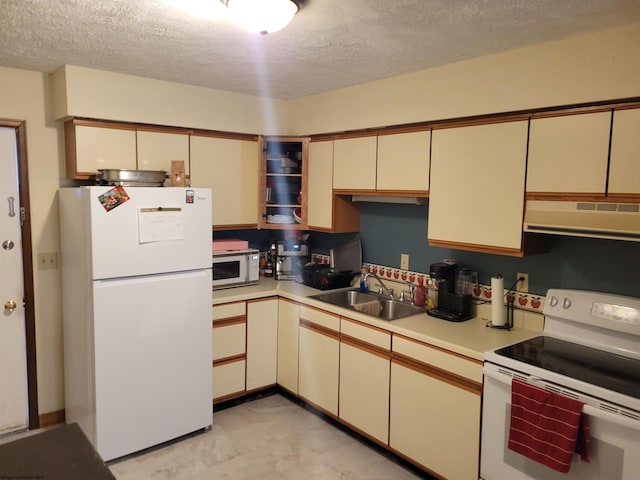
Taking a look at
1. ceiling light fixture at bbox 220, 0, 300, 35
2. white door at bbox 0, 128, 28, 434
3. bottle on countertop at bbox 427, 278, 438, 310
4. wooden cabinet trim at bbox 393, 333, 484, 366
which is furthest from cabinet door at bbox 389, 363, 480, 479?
white door at bbox 0, 128, 28, 434

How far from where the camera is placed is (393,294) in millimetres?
3477

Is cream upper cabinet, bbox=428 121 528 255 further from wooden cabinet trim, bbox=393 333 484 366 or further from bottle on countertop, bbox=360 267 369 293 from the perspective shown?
bottle on countertop, bbox=360 267 369 293

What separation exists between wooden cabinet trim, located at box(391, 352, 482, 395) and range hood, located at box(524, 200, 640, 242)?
2.69 ft

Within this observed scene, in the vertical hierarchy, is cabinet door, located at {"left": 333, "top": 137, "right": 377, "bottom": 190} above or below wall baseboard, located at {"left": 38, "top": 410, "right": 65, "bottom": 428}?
above

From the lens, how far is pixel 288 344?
3551 mm

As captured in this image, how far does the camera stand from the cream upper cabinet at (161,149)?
3195 mm

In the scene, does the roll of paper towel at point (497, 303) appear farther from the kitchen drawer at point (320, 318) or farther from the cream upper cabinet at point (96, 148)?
the cream upper cabinet at point (96, 148)

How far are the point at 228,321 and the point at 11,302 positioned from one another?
→ 1.40 metres

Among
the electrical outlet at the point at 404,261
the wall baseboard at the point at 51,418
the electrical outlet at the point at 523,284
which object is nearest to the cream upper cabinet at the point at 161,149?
the electrical outlet at the point at 404,261

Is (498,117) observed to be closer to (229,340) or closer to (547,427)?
(547,427)

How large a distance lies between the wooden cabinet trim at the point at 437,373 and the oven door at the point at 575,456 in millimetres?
73

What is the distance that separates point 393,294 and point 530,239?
1.22 metres

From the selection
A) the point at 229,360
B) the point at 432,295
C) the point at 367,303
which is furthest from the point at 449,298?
the point at 229,360

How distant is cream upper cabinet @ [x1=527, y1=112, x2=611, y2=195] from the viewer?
2104mm
